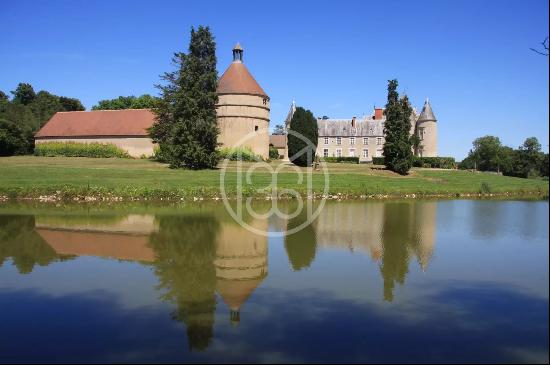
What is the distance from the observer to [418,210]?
70.3ft

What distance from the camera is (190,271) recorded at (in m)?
9.59

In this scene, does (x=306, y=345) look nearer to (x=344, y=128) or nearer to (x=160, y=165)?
(x=160, y=165)

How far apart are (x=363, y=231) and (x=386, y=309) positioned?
319 inches

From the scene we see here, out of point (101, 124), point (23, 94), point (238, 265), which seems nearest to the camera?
point (238, 265)

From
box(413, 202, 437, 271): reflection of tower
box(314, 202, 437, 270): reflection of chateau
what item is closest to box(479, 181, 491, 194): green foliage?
box(314, 202, 437, 270): reflection of chateau

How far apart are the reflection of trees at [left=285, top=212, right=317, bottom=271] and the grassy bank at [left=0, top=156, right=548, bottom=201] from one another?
1134 centimetres

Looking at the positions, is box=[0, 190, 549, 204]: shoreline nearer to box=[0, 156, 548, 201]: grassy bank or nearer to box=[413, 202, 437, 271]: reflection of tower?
box=[0, 156, 548, 201]: grassy bank

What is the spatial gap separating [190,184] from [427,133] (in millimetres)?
38415

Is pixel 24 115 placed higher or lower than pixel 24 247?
higher

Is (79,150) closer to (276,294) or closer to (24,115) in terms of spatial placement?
(24,115)

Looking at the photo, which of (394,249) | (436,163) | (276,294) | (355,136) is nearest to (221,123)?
(436,163)

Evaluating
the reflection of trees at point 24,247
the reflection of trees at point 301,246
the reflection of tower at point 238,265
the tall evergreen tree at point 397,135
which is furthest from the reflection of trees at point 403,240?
the tall evergreen tree at point 397,135

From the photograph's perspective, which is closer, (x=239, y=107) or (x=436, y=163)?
(x=239, y=107)

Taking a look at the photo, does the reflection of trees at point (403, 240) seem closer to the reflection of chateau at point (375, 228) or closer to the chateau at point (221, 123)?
the reflection of chateau at point (375, 228)
